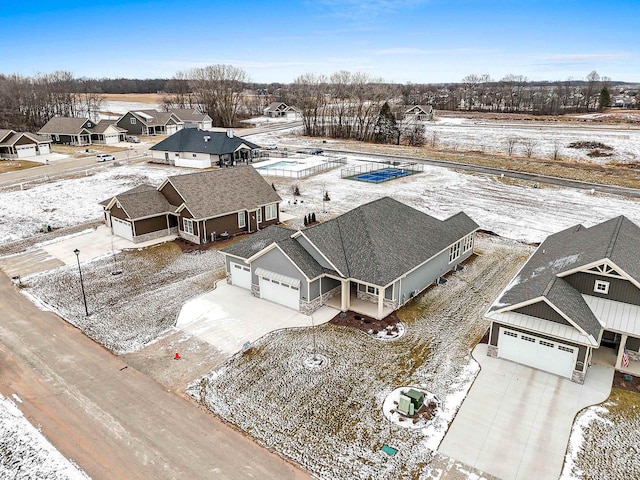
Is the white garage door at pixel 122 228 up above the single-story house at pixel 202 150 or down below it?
below

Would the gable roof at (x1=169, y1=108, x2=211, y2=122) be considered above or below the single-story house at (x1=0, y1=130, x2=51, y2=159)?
above

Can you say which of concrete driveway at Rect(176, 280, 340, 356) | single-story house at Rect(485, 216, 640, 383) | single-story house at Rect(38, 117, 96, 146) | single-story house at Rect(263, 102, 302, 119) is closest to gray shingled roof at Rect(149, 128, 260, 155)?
single-story house at Rect(38, 117, 96, 146)

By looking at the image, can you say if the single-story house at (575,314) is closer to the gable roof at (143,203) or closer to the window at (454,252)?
the window at (454,252)

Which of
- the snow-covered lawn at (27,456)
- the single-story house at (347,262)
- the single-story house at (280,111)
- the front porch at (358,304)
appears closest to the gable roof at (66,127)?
the single-story house at (280,111)

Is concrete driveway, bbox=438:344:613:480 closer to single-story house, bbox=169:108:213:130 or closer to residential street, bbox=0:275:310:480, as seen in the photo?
residential street, bbox=0:275:310:480

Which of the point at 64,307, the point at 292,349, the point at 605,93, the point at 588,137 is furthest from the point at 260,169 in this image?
the point at 605,93
